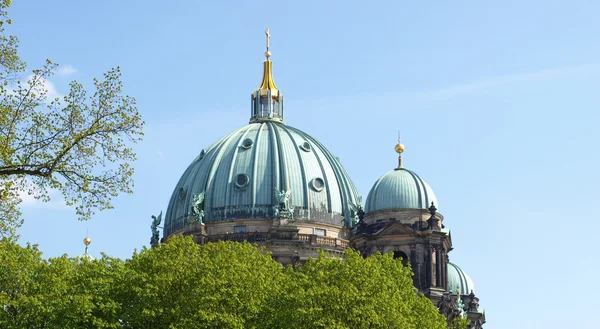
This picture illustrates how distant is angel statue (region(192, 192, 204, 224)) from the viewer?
4704 inches

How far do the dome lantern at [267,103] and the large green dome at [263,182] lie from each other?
6.50 meters

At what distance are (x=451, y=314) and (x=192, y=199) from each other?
34115mm

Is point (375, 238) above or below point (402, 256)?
above

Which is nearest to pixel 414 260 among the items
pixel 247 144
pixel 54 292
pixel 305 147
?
pixel 305 147

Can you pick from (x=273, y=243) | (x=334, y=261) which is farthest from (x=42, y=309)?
(x=273, y=243)

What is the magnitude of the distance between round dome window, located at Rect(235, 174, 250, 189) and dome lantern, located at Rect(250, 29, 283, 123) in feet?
43.1

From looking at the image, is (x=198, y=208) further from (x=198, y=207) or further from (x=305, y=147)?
(x=305, y=147)

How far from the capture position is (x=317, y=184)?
123 m

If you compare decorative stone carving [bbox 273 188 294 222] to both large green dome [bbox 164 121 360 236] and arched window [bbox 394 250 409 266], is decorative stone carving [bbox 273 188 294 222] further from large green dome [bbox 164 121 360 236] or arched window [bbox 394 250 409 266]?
arched window [bbox 394 250 409 266]

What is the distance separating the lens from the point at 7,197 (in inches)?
1770

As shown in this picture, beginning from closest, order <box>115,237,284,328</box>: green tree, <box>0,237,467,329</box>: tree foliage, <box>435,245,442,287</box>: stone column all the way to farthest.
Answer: <box>0,237,467,329</box>: tree foliage → <box>115,237,284,328</box>: green tree → <box>435,245,442,287</box>: stone column

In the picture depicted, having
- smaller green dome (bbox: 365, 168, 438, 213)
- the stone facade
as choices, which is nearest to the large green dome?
the stone facade

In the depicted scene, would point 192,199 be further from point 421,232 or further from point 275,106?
point 421,232

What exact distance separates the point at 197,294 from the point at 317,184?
176ft
